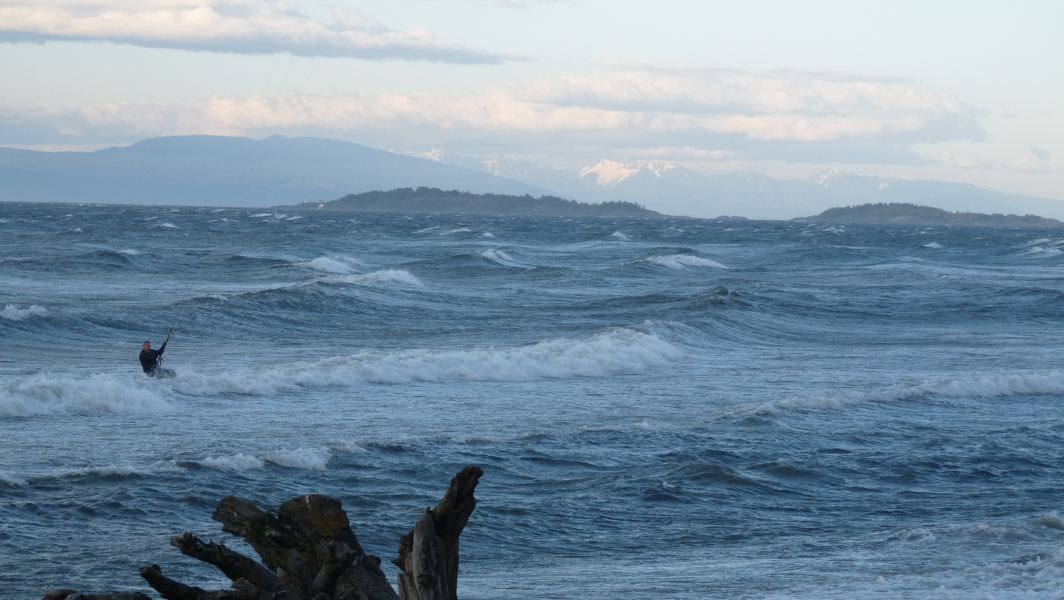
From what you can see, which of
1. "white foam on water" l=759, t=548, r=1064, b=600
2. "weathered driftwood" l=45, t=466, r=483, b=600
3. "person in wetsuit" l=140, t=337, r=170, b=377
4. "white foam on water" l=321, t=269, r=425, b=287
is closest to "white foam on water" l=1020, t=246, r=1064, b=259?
"white foam on water" l=321, t=269, r=425, b=287

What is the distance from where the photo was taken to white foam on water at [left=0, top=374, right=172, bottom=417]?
54.6 ft

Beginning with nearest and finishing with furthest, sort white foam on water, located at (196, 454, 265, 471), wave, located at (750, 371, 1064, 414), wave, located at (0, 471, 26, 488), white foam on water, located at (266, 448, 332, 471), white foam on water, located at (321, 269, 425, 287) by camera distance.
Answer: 1. wave, located at (0, 471, 26, 488)
2. white foam on water, located at (196, 454, 265, 471)
3. white foam on water, located at (266, 448, 332, 471)
4. wave, located at (750, 371, 1064, 414)
5. white foam on water, located at (321, 269, 425, 287)

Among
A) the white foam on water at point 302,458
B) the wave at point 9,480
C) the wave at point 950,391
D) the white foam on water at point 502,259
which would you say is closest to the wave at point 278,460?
the white foam on water at point 302,458

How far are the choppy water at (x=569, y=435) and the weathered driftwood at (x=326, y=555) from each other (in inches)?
165

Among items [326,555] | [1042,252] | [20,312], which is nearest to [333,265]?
[20,312]

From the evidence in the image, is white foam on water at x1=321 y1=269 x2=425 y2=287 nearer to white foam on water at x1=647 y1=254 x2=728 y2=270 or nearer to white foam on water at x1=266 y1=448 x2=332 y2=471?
white foam on water at x1=647 y1=254 x2=728 y2=270

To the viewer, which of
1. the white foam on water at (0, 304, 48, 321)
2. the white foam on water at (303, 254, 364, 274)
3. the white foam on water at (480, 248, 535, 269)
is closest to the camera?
the white foam on water at (0, 304, 48, 321)

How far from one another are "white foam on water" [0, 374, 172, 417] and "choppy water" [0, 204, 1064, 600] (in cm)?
4

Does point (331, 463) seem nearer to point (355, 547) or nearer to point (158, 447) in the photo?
point (158, 447)

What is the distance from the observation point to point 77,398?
17.1 m

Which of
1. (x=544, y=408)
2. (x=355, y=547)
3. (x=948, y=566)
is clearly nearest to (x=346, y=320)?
(x=544, y=408)

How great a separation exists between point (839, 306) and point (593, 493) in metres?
27.4

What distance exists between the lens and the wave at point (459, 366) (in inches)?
763

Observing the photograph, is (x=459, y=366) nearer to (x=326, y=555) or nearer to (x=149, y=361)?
(x=149, y=361)
